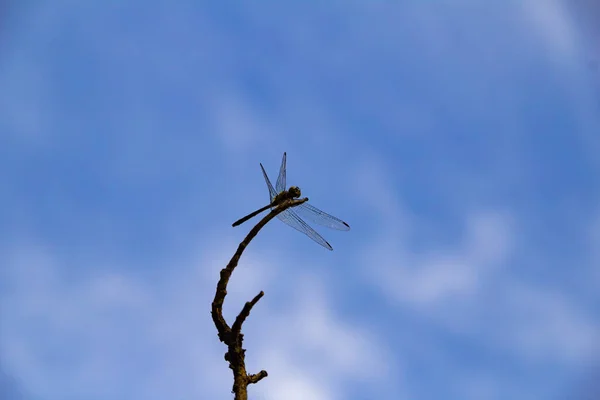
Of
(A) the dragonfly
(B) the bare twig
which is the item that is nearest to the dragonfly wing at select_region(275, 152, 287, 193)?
(A) the dragonfly

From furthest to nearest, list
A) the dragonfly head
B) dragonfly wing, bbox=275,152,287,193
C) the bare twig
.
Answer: dragonfly wing, bbox=275,152,287,193
the dragonfly head
the bare twig

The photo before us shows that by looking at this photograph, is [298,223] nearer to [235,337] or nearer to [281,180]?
[281,180]

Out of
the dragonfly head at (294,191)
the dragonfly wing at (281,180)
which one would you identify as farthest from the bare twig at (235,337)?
the dragonfly wing at (281,180)

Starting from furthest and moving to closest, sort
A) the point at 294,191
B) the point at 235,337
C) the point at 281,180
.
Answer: the point at 281,180 < the point at 294,191 < the point at 235,337

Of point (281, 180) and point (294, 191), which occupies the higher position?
point (281, 180)

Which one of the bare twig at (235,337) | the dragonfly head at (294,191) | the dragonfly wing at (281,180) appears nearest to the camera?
the bare twig at (235,337)

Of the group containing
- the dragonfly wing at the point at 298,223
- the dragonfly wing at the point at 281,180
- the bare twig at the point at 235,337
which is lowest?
the bare twig at the point at 235,337

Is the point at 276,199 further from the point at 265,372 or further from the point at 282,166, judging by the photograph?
the point at 265,372

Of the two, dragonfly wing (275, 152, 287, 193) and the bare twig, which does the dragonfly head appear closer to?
dragonfly wing (275, 152, 287, 193)

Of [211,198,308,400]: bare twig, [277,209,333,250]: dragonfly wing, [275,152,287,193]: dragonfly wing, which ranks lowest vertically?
[211,198,308,400]: bare twig

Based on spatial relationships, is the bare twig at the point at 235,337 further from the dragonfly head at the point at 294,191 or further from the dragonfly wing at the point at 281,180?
the dragonfly wing at the point at 281,180

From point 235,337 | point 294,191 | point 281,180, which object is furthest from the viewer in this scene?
point 281,180

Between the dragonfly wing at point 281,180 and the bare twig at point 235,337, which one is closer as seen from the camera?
the bare twig at point 235,337
